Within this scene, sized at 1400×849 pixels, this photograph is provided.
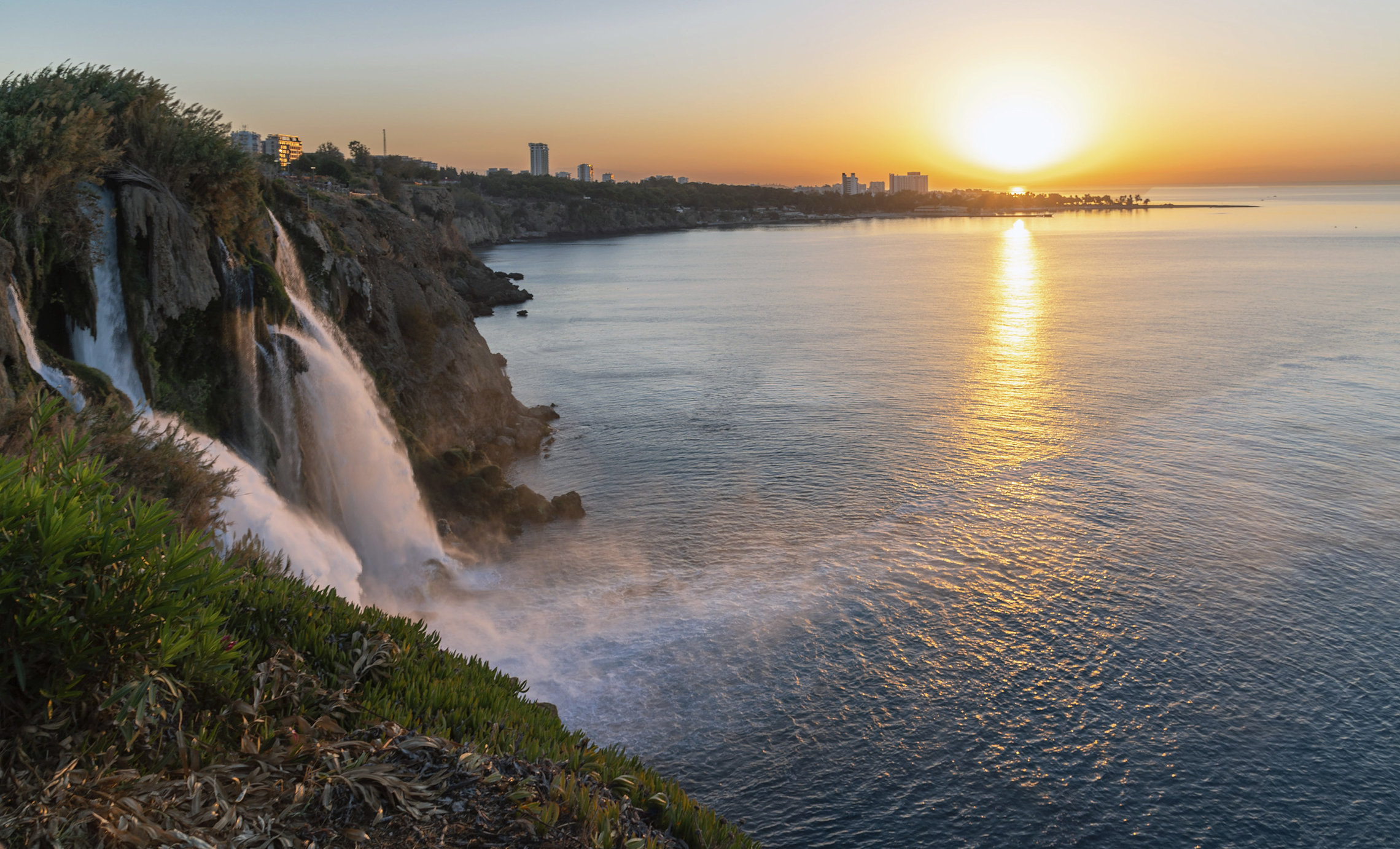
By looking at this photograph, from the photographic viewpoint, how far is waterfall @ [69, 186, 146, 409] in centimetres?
1930

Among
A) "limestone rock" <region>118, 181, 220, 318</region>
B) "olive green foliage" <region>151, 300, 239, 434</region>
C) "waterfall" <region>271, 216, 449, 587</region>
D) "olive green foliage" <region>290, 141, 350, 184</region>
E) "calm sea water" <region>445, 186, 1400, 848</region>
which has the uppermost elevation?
"olive green foliage" <region>290, 141, 350, 184</region>

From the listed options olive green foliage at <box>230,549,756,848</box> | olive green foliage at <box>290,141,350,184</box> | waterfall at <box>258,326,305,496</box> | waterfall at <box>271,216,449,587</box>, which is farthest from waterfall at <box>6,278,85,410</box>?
olive green foliage at <box>290,141,350,184</box>

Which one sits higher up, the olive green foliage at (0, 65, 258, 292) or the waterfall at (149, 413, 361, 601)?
the olive green foliage at (0, 65, 258, 292)

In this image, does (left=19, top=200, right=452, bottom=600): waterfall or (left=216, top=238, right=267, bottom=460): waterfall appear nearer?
(left=19, top=200, right=452, bottom=600): waterfall

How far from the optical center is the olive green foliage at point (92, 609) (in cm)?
657

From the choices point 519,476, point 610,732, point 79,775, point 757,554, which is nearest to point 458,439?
point 519,476

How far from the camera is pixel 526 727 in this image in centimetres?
1045

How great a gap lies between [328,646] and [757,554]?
63.9ft

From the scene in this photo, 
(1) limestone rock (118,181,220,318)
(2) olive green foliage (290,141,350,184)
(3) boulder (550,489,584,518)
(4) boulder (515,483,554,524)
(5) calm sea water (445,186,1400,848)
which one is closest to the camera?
(5) calm sea water (445,186,1400,848)

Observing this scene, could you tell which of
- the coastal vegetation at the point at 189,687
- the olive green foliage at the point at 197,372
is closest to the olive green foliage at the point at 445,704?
the coastal vegetation at the point at 189,687

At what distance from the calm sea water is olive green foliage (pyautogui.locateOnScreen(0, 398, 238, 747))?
11.6m

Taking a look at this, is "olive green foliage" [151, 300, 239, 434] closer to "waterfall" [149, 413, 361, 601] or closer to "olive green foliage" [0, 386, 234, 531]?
"waterfall" [149, 413, 361, 601]

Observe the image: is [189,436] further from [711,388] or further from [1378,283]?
[1378,283]

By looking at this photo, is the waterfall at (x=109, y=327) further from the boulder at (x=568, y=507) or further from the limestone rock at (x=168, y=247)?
the boulder at (x=568, y=507)
